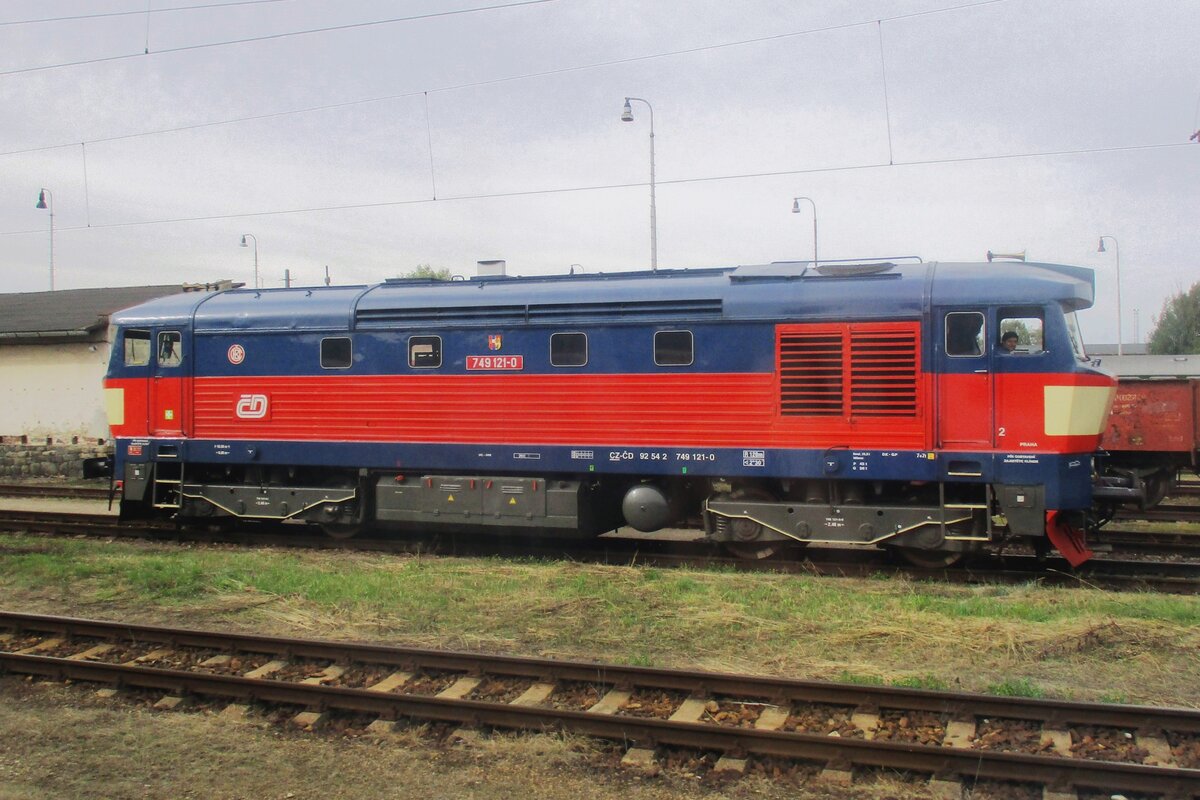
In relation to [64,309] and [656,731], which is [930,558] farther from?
[64,309]

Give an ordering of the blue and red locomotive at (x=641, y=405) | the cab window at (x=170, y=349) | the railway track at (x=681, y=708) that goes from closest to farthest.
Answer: the railway track at (x=681, y=708) → the blue and red locomotive at (x=641, y=405) → the cab window at (x=170, y=349)

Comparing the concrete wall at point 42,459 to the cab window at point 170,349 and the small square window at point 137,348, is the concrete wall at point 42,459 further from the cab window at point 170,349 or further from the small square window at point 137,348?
the cab window at point 170,349

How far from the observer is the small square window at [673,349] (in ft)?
40.2

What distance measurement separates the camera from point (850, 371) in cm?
1151

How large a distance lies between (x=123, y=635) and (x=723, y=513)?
22.7 feet

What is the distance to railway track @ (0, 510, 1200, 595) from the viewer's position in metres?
11.5

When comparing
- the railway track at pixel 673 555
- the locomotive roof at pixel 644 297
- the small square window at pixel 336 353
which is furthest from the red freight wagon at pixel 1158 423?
the small square window at pixel 336 353

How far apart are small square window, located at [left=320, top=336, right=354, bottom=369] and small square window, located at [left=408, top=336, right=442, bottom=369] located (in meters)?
1.01

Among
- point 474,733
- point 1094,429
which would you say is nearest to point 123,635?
point 474,733

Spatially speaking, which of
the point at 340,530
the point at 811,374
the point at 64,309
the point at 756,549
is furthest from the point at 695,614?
the point at 64,309

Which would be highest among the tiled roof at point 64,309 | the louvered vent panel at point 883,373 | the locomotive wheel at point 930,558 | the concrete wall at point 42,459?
the tiled roof at point 64,309

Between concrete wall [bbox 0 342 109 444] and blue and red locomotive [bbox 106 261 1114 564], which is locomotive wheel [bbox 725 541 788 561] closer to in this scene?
blue and red locomotive [bbox 106 261 1114 564]

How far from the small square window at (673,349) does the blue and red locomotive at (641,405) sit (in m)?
0.03

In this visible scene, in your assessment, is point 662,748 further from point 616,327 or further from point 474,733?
point 616,327
